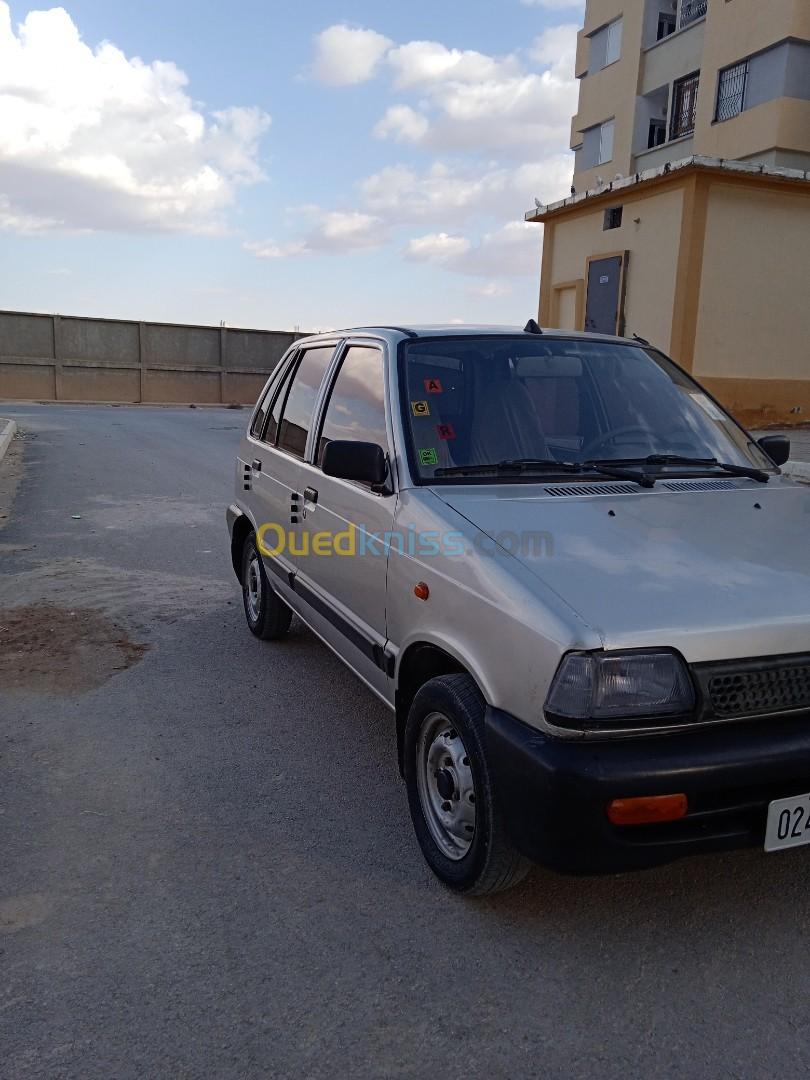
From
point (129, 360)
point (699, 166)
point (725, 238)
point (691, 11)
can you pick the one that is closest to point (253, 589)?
point (699, 166)

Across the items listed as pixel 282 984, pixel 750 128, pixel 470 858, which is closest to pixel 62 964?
pixel 282 984

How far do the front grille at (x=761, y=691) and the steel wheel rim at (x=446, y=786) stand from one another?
775mm

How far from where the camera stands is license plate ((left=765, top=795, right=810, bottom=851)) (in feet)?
8.05

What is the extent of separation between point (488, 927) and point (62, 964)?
1250 millimetres

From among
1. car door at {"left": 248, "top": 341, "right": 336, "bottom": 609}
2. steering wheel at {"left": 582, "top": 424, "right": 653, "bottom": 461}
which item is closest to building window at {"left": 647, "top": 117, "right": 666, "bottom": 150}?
car door at {"left": 248, "top": 341, "right": 336, "bottom": 609}

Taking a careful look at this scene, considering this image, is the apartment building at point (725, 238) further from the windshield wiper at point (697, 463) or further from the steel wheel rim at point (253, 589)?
the windshield wiper at point (697, 463)

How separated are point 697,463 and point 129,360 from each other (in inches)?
1254

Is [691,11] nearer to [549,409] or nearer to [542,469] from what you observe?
[549,409]

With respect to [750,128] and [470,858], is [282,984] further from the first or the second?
[750,128]

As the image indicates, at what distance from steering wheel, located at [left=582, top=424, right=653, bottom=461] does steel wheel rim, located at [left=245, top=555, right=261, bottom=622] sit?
2515 mm

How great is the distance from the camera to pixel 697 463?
3.69 m

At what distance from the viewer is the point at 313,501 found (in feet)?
14.1

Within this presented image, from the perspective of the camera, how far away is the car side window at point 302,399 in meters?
4.64

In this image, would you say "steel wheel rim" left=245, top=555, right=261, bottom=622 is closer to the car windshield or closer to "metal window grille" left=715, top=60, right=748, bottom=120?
the car windshield
